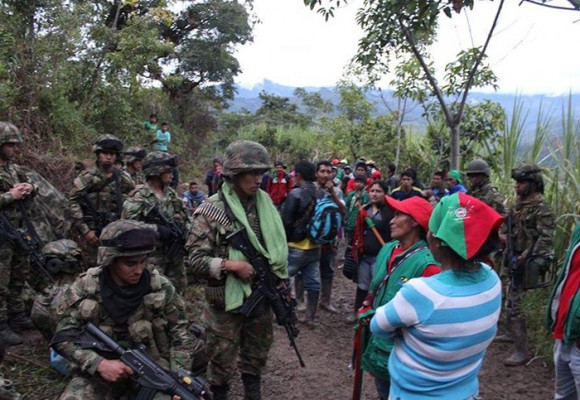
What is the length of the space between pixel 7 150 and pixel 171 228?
161 cm

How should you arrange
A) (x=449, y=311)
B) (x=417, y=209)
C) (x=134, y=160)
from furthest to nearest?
1. (x=134, y=160)
2. (x=417, y=209)
3. (x=449, y=311)

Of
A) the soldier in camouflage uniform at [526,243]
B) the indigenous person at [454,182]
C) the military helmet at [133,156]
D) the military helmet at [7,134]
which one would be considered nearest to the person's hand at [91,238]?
the military helmet at [7,134]

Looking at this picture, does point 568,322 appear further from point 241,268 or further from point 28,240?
point 28,240

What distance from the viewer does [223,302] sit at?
3.21 metres

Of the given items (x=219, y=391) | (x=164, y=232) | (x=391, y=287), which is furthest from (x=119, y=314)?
(x=164, y=232)

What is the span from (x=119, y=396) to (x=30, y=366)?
1.85 meters

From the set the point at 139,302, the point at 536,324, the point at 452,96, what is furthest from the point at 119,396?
the point at 452,96

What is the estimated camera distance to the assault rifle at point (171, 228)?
4619 millimetres

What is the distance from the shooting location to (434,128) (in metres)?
10.6

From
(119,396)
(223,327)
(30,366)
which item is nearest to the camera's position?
(119,396)

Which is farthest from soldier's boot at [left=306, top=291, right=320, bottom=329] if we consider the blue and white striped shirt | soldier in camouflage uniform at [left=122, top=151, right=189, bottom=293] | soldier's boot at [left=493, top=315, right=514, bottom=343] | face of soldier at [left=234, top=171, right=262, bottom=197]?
the blue and white striped shirt

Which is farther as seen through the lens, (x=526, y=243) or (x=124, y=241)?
(x=526, y=243)

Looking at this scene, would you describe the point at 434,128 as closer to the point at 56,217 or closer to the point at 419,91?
the point at 419,91

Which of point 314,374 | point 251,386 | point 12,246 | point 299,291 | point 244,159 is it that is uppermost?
point 244,159
